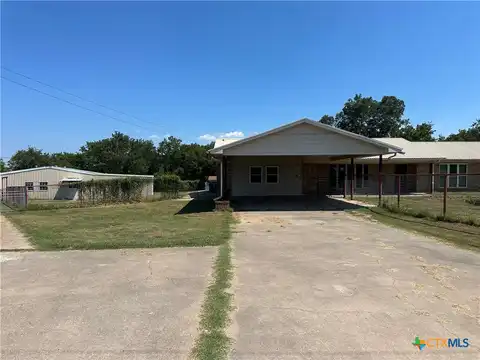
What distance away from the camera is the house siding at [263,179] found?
22.3 m

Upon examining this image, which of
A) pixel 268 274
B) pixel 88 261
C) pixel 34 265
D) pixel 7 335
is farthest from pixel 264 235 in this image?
pixel 7 335

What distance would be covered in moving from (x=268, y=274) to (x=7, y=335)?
11.9ft

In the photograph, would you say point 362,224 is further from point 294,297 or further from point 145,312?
point 145,312

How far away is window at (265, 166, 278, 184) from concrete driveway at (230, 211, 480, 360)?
13639 mm

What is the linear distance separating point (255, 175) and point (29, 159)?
5952cm

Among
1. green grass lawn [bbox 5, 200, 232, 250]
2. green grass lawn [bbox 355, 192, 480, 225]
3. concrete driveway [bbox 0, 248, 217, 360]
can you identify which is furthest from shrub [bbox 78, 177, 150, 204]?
concrete driveway [bbox 0, 248, 217, 360]

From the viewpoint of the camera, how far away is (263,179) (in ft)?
73.4

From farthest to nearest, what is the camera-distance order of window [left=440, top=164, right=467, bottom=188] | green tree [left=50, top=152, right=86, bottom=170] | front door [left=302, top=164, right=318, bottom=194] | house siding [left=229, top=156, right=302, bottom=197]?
1. green tree [left=50, top=152, right=86, bottom=170]
2. window [left=440, top=164, right=467, bottom=188]
3. front door [left=302, top=164, right=318, bottom=194]
4. house siding [left=229, top=156, right=302, bottom=197]

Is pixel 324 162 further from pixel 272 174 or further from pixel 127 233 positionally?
pixel 127 233

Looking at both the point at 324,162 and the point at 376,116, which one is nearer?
the point at 324,162

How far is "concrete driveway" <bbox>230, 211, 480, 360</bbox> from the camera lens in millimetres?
3365

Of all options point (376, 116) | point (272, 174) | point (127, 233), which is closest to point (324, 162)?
point (272, 174)

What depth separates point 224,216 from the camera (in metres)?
14.0

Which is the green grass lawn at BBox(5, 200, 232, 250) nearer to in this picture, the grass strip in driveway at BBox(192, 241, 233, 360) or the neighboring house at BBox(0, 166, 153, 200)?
the grass strip in driveway at BBox(192, 241, 233, 360)
